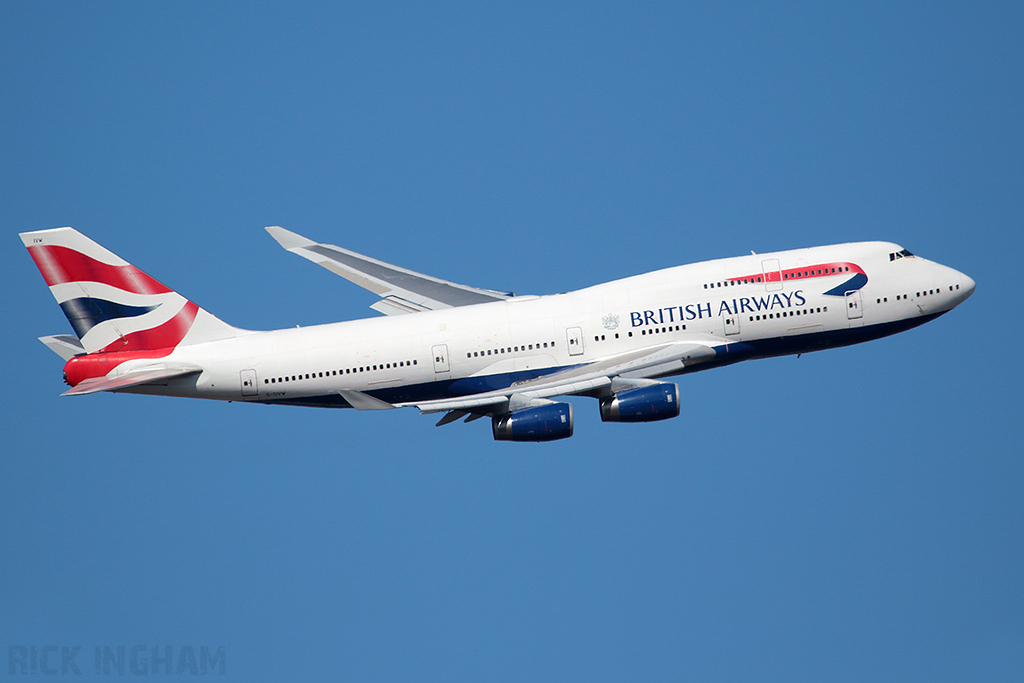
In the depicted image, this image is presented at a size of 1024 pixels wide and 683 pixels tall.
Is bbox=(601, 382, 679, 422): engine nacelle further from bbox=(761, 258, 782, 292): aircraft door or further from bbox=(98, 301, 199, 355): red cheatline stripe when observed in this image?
bbox=(98, 301, 199, 355): red cheatline stripe

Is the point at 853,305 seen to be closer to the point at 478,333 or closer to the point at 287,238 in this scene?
the point at 478,333

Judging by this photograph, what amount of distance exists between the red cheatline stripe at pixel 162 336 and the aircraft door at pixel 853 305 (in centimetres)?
2619

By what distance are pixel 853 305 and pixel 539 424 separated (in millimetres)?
13944

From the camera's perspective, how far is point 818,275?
187 feet

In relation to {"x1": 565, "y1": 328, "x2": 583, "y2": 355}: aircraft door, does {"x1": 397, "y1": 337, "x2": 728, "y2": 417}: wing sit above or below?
below

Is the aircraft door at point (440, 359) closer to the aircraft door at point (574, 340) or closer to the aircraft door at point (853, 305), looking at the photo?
the aircraft door at point (574, 340)

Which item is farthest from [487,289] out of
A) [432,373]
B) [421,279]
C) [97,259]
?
[97,259]

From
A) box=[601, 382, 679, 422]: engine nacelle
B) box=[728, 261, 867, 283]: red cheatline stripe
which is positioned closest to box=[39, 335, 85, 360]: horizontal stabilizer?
box=[601, 382, 679, 422]: engine nacelle

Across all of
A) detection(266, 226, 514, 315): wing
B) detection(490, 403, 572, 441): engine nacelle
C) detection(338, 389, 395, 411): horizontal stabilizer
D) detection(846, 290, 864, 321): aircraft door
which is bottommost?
detection(490, 403, 572, 441): engine nacelle

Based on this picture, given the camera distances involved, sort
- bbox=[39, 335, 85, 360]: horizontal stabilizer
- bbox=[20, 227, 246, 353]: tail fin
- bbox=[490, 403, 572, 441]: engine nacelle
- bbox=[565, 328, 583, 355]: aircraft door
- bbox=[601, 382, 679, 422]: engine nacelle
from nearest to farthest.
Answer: bbox=[490, 403, 572, 441]: engine nacelle
bbox=[601, 382, 679, 422]: engine nacelle
bbox=[20, 227, 246, 353]: tail fin
bbox=[565, 328, 583, 355]: aircraft door
bbox=[39, 335, 85, 360]: horizontal stabilizer

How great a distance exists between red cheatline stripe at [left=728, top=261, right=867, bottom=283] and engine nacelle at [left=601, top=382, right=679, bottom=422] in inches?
239

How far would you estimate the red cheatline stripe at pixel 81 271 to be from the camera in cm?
5569

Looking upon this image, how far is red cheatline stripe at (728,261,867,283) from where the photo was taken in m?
56.9

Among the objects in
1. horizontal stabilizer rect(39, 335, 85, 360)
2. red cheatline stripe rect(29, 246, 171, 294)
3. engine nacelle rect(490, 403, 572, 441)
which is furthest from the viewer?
horizontal stabilizer rect(39, 335, 85, 360)
